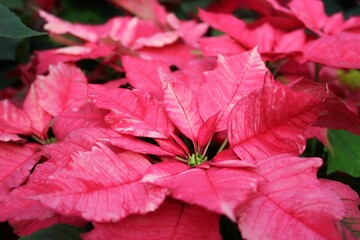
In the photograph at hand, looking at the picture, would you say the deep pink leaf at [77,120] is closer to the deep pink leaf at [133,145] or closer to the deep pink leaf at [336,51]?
the deep pink leaf at [133,145]

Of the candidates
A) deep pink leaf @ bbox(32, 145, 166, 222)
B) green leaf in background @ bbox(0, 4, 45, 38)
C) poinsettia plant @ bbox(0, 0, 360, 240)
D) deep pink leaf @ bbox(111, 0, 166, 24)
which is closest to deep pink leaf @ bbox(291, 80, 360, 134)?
poinsettia plant @ bbox(0, 0, 360, 240)

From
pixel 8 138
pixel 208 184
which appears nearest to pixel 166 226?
pixel 208 184

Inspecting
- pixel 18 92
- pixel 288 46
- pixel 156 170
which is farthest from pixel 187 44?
pixel 156 170

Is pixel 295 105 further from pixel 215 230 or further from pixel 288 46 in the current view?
pixel 288 46

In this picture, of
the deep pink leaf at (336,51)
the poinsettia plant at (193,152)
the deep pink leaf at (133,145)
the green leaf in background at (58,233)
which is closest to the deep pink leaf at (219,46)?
the poinsettia plant at (193,152)

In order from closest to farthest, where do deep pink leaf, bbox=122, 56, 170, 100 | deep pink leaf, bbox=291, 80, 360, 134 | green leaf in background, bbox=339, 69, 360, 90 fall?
deep pink leaf, bbox=291, 80, 360, 134, deep pink leaf, bbox=122, 56, 170, 100, green leaf in background, bbox=339, 69, 360, 90

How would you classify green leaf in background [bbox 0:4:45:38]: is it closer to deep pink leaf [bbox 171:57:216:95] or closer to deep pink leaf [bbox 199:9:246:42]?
deep pink leaf [bbox 171:57:216:95]

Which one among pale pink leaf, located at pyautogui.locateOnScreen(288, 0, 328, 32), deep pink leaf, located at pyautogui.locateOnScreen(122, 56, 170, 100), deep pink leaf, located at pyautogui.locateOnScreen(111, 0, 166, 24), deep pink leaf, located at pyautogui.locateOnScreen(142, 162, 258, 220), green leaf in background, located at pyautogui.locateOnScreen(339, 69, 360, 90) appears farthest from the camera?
deep pink leaf, located at pyautogui.locateOnScreen(111, 0, 166, 24)
